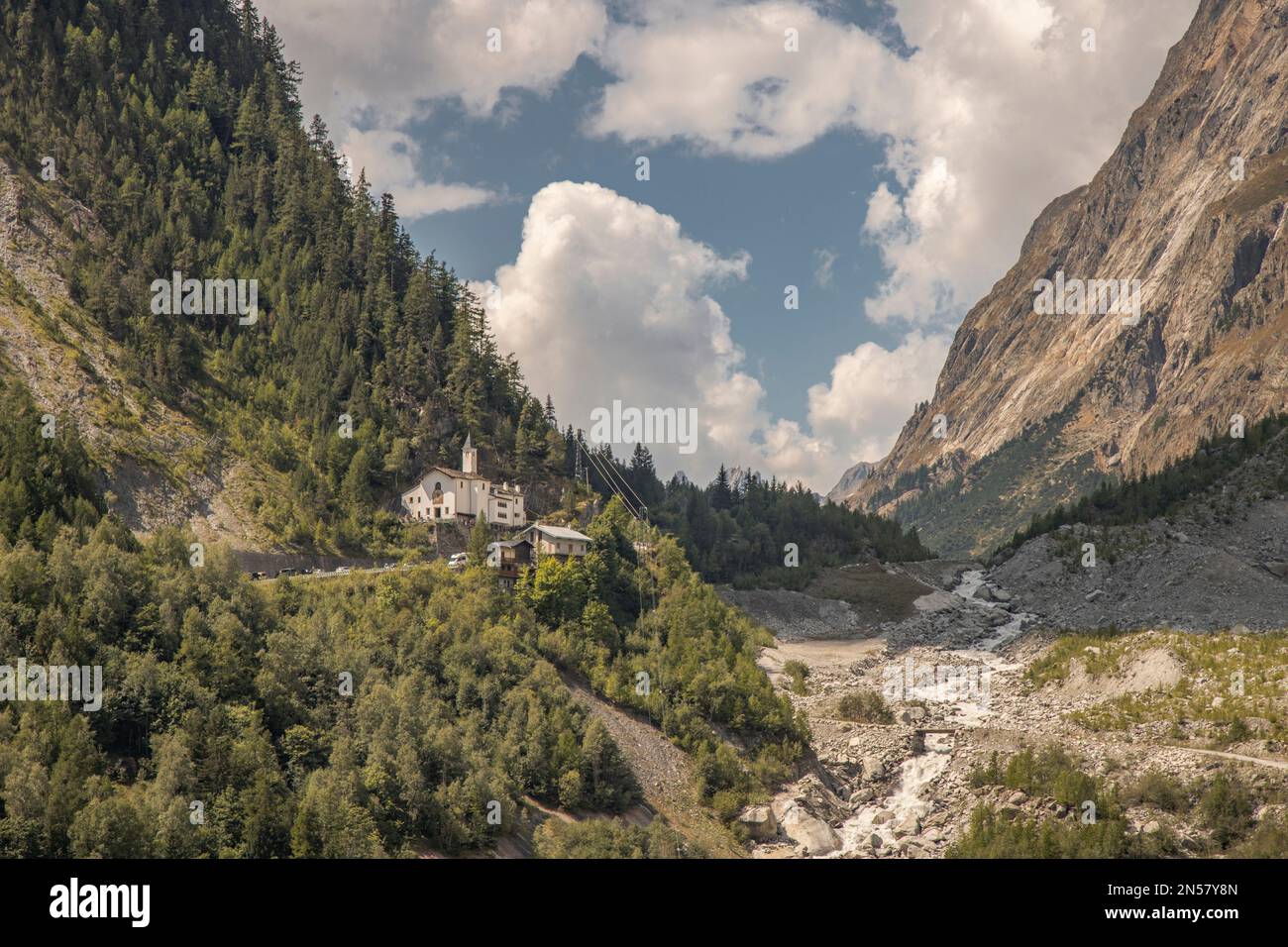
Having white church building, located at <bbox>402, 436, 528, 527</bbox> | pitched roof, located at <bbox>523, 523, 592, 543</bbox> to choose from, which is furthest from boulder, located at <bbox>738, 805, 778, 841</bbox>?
white church building, located at <bbox>402, 436, 528, 527</bbox>

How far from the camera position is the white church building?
10012cm

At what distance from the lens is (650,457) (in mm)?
169750

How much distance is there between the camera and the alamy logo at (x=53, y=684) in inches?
2042

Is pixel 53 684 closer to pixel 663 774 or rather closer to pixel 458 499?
pixel 663 774

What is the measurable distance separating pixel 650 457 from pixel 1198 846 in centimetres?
11532

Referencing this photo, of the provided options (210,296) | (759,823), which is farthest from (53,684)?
(210,296)

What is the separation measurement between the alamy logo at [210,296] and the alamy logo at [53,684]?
67.4 metres

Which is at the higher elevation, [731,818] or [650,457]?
[650,457]

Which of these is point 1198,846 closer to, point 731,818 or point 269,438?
point 731,818
